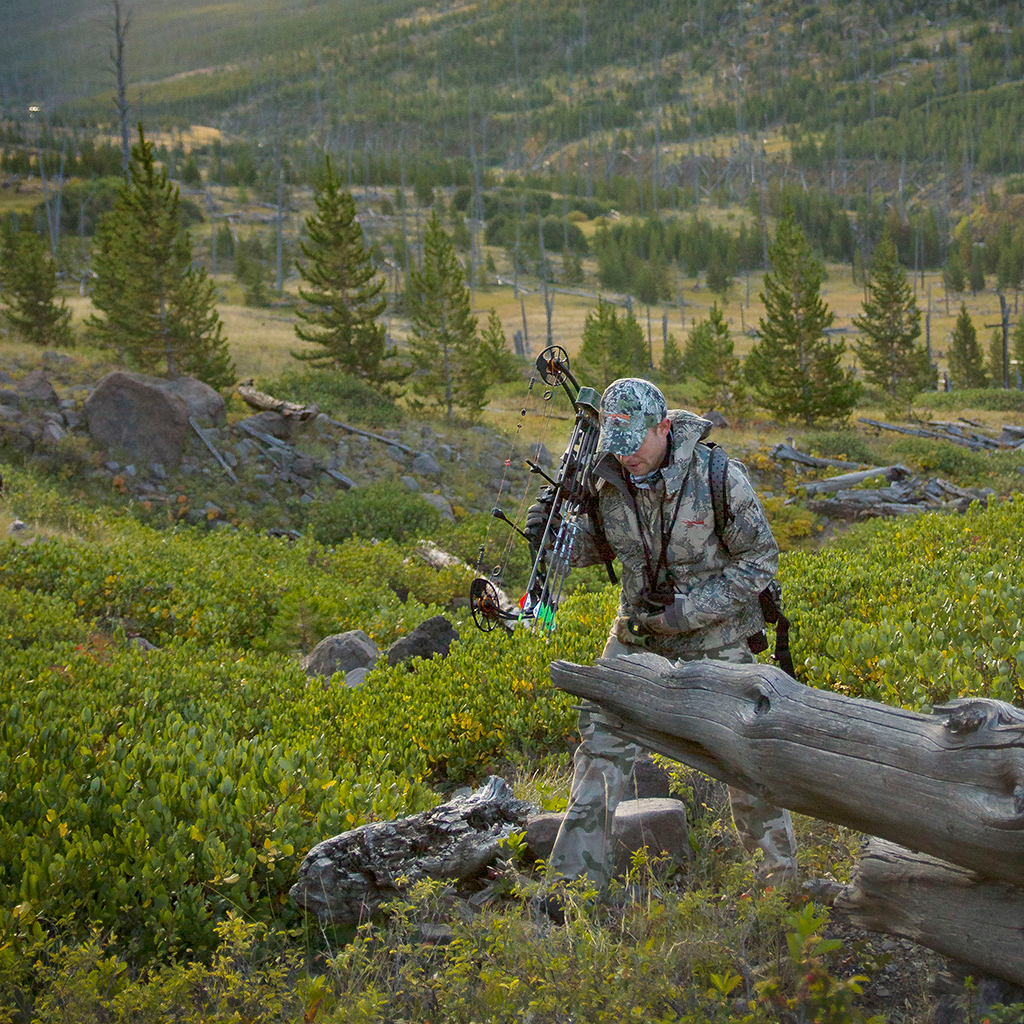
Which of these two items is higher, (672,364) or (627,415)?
(627,415)

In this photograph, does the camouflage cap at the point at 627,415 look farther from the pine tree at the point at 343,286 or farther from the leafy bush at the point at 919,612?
the pine tree at the point at 343,286

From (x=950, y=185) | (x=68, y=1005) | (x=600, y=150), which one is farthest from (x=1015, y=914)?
(x=600, y=150)

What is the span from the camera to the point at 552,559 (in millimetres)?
4414

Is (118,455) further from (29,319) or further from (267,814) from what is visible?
(29,319)

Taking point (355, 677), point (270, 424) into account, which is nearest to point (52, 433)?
point (270, 424)

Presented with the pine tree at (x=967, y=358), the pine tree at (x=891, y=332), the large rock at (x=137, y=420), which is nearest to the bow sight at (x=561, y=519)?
the large rock at (x=137, y=420)

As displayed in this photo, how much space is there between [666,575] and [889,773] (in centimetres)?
159

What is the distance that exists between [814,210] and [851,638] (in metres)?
117

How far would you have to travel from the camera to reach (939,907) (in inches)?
117

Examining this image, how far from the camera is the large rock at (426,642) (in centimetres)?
875

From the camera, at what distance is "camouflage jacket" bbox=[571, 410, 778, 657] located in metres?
4.12

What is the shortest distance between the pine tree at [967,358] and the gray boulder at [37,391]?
4807 cm

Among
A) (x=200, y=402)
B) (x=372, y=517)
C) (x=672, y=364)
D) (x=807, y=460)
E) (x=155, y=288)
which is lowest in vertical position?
(x=672, y=364)

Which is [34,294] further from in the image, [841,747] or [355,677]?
[841,747]
